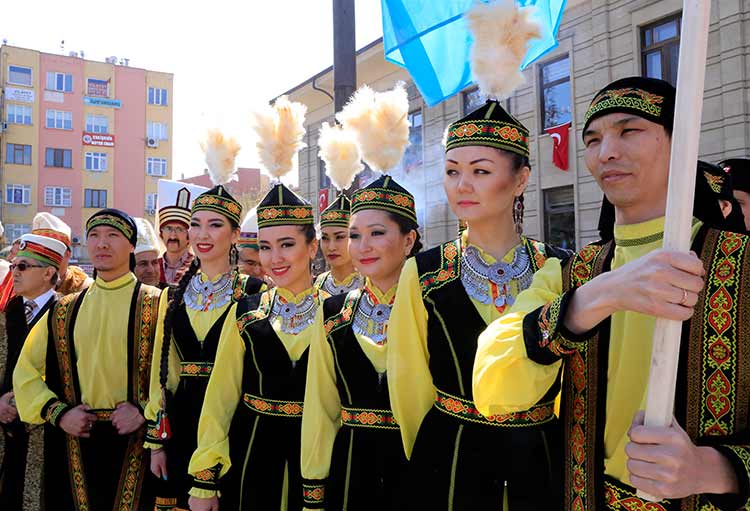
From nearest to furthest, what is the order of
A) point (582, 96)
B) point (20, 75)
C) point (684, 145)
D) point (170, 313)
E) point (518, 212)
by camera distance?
point (684, 145) → point (518, 212) → point (170, 313) → point (582, 96) → point (20, 75)

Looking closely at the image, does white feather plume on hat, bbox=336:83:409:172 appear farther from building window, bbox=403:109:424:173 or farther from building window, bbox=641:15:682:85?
building window, bbox=403:109:424:173

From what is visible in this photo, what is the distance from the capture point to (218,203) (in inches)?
167

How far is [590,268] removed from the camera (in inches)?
75.7

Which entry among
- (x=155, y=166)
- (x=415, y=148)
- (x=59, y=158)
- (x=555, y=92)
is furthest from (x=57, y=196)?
(x=555, y=92)


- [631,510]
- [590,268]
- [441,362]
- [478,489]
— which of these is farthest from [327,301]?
[631,510]

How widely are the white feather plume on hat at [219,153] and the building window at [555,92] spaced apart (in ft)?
32.7

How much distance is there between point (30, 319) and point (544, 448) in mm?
4128

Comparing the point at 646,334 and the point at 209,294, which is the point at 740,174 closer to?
the point at 646,334

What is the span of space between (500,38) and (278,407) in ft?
6.90

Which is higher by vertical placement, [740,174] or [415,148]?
[415,148]

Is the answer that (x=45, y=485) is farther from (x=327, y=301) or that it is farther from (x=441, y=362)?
(x=441, y=362)

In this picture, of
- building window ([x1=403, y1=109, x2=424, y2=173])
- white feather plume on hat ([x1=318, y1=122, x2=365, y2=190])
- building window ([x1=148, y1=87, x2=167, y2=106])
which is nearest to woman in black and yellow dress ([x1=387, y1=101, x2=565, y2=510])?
white feather plume on hat ([x1=318, y1=122, x2=365, y2=190])

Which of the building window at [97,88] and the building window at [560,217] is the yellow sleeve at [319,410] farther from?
the building window at [97,88]

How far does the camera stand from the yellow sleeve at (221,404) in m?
3.31
